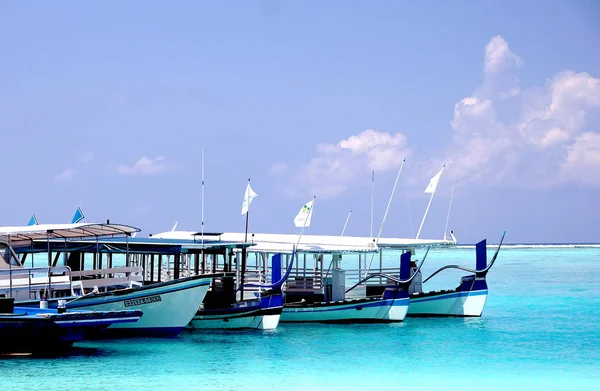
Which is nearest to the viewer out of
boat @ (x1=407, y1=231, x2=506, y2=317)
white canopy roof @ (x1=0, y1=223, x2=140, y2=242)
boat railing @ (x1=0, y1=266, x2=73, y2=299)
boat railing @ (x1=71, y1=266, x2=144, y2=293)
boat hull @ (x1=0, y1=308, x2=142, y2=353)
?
boat hull @ (x1=0, y1=308, x2=142, y2=353)

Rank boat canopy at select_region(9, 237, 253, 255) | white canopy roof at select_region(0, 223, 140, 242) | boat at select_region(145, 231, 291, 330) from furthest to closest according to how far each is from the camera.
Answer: boat at select_region(145, 231, 291, 330)
boat canopy at select_region(9, 237, 253, 255)
white canopy roof at select_region(0, 223, 140, 242)

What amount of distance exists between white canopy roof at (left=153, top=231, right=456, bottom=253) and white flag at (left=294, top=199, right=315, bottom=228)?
74 centimetres

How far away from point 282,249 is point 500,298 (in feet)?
73.6

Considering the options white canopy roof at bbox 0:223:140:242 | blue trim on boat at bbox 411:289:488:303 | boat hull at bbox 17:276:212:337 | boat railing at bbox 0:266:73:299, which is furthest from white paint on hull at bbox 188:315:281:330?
blue trim on boat at bbox 411:289:488:303

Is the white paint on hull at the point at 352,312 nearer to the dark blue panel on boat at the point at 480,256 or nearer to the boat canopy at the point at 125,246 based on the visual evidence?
the dark blue panel on boat at the point at 480,256

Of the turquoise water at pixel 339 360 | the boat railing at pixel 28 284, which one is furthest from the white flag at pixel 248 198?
the boat railing at pixel 28 284

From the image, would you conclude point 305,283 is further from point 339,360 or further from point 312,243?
point 339,360

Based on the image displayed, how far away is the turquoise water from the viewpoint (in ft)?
66.3

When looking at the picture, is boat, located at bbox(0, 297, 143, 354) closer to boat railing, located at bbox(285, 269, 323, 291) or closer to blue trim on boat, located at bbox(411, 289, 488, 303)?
boat railing, located at bbox(285, 269, 323, 291)

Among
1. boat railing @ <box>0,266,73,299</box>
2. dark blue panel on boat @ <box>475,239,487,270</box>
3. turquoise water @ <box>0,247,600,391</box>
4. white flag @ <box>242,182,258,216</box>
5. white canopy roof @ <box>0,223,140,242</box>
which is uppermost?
white flag @ <box>242,182,258,216</box>

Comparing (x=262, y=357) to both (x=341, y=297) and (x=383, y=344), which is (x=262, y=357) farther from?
(x=341, y=297)

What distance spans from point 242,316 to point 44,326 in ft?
25.9

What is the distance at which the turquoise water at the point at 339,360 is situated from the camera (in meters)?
20.2

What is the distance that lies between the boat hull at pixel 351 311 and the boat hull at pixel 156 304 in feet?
18.5
